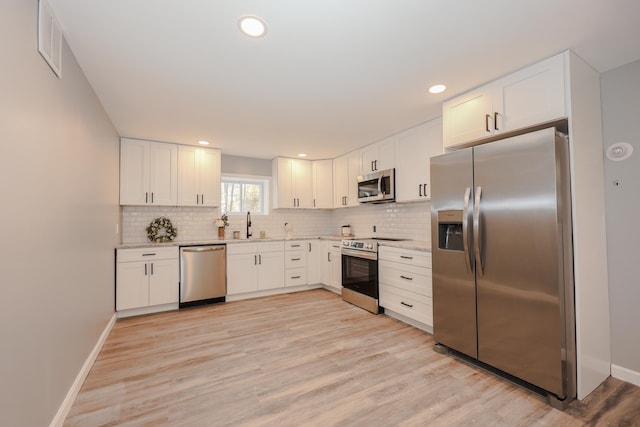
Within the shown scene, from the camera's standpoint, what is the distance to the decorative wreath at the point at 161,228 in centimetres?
418

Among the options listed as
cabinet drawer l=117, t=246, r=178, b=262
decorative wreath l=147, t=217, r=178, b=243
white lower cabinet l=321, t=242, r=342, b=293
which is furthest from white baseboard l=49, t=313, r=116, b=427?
white lower cabinet l=321, t=242, r=342, b=293

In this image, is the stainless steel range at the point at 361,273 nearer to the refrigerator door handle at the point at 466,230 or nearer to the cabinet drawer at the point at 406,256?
the cabinet drawer at the point at 406,256

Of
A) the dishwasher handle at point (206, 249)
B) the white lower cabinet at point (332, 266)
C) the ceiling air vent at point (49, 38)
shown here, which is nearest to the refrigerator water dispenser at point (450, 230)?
the white lower cabinet at point (332, 266)

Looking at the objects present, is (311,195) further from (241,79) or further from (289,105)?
(241,79)

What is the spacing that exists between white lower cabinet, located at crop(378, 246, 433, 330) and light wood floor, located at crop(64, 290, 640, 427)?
211 millimetres

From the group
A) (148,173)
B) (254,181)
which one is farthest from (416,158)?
(148,173)

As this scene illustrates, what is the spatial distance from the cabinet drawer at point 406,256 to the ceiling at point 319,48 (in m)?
1.57

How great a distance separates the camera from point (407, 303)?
3.25m

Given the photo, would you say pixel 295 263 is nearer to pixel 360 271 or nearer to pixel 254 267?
pixel 254 267

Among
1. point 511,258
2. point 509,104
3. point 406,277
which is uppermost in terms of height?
point 509,104

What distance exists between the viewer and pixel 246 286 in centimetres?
443

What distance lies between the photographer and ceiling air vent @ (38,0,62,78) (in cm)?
148

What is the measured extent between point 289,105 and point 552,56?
7.17 ft

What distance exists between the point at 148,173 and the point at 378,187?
3.32 meters
